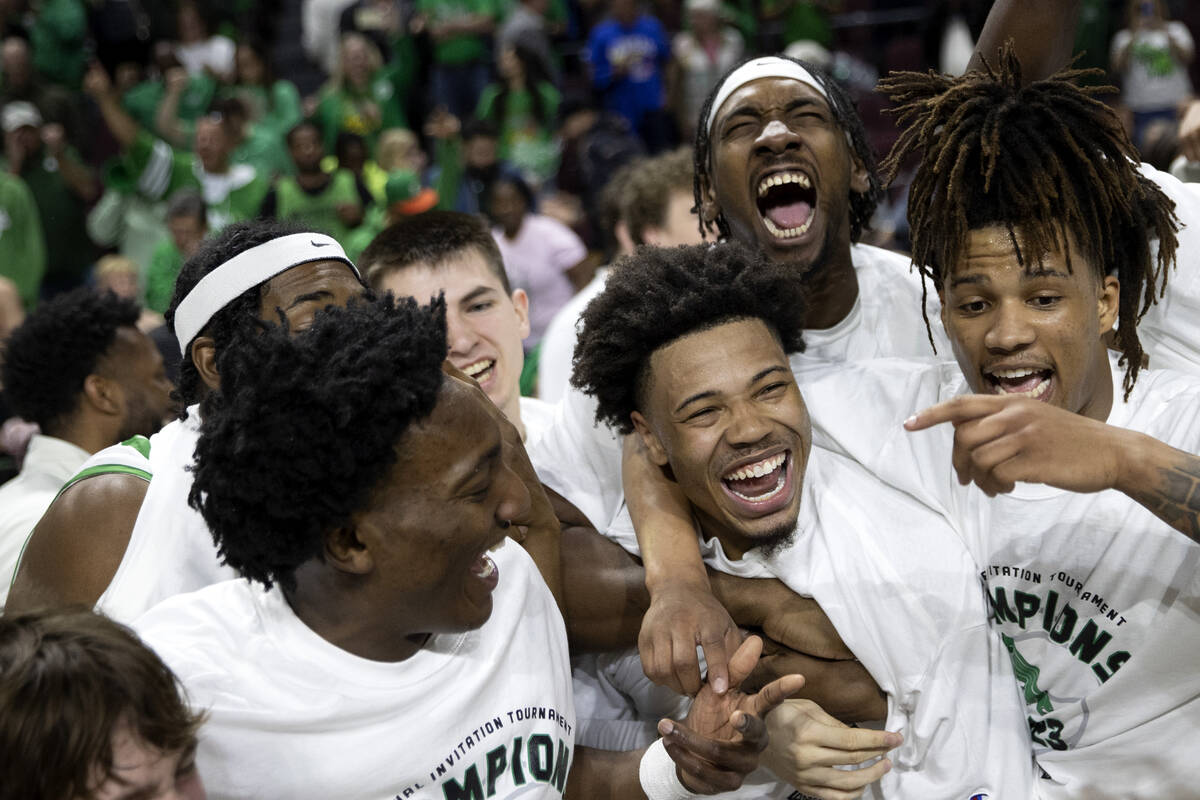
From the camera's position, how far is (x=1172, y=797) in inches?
110

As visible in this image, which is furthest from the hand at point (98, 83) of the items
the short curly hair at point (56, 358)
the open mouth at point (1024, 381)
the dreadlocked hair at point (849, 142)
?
the open mouth at point (1024, 381)

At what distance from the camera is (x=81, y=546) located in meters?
3.12

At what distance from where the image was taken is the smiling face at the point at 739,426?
2984mm

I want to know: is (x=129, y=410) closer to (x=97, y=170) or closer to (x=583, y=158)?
(x=583, y=158)

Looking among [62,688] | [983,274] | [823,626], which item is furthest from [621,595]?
[62,688]

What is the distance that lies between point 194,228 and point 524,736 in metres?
6.72

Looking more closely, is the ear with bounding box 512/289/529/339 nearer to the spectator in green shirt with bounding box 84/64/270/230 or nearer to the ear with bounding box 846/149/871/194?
the ear with bounding box 846/149/871/194

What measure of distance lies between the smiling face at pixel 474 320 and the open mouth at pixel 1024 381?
1.50 metres

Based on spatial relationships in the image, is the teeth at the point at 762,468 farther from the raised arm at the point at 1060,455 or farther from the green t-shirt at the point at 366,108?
the green t-shirt at the point at 366,108

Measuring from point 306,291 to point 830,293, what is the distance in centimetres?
142

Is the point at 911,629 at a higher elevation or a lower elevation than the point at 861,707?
higher

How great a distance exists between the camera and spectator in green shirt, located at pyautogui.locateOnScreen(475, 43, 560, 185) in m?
9.92

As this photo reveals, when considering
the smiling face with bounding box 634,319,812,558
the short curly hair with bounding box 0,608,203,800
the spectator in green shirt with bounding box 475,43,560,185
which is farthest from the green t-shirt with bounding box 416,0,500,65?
the short curly hair with bounding box 0,608,203,800

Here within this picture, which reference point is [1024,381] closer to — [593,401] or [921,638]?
[921,638]
